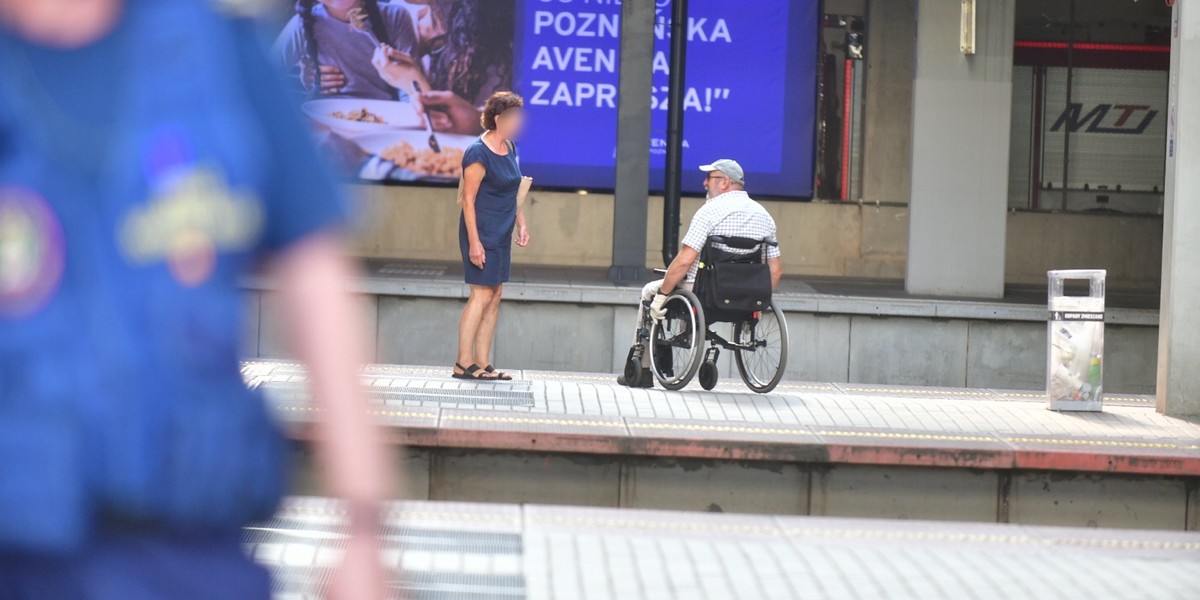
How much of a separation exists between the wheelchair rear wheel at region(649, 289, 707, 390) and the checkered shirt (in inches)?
14.3

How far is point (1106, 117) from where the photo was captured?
21203 mm

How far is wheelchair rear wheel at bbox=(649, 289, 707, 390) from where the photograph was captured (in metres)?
10.3

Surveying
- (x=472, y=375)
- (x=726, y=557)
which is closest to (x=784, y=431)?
(x=472, y=375)

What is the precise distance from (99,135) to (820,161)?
1941cm

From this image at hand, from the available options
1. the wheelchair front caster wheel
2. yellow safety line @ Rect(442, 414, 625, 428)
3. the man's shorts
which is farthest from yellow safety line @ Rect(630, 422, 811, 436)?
the man's shorts

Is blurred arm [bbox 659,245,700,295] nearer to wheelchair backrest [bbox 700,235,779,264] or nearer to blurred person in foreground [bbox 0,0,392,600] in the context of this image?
wheelchair backrest [bbox 700,235,779,264]

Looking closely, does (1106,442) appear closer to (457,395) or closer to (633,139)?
(457,395)

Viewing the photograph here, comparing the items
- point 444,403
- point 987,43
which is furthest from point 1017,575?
point 987,43

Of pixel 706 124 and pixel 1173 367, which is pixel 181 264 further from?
pixel 706 124

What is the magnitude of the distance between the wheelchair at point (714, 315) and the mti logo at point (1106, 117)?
11.3 meters

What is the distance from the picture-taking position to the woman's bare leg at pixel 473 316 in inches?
410

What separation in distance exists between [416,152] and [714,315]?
999 cm

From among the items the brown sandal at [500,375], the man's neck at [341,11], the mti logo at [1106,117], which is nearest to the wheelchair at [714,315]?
the brown sandal at [500,375]

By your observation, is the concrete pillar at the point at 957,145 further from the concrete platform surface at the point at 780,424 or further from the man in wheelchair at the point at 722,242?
the man in wheelchair at the point at 722,242
